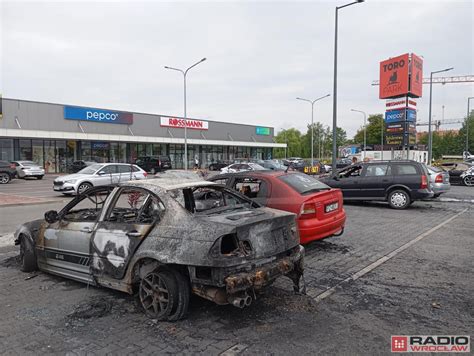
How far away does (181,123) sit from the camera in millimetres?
47625

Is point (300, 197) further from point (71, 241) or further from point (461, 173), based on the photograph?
point (461, 173)

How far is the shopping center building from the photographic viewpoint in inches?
1314

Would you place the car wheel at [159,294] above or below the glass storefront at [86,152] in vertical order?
below

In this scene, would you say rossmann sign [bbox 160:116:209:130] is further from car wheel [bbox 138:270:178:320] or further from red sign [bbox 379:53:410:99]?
car wheel [bbox 138:270:178:320]

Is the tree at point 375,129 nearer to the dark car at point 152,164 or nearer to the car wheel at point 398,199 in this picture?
the dark car at point 152,164

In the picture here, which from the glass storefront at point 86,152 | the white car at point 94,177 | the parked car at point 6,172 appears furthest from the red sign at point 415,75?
the parked car at point 6,172

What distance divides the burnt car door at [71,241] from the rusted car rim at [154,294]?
1.01 metres

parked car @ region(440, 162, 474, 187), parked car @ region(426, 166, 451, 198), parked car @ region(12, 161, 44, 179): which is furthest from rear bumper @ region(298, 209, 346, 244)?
parked car @ region(12, 161, 44, 179)

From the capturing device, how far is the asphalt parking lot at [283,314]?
3477 millimetres

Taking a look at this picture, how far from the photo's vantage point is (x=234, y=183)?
22.9 feet

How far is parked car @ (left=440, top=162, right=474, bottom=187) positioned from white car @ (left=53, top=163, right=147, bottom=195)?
17355 mm

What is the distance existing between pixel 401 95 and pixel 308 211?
3865 centimetres

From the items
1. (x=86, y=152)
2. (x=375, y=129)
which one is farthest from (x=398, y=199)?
(x=375, y=129)

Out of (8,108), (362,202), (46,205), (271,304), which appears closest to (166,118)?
(8,108)
